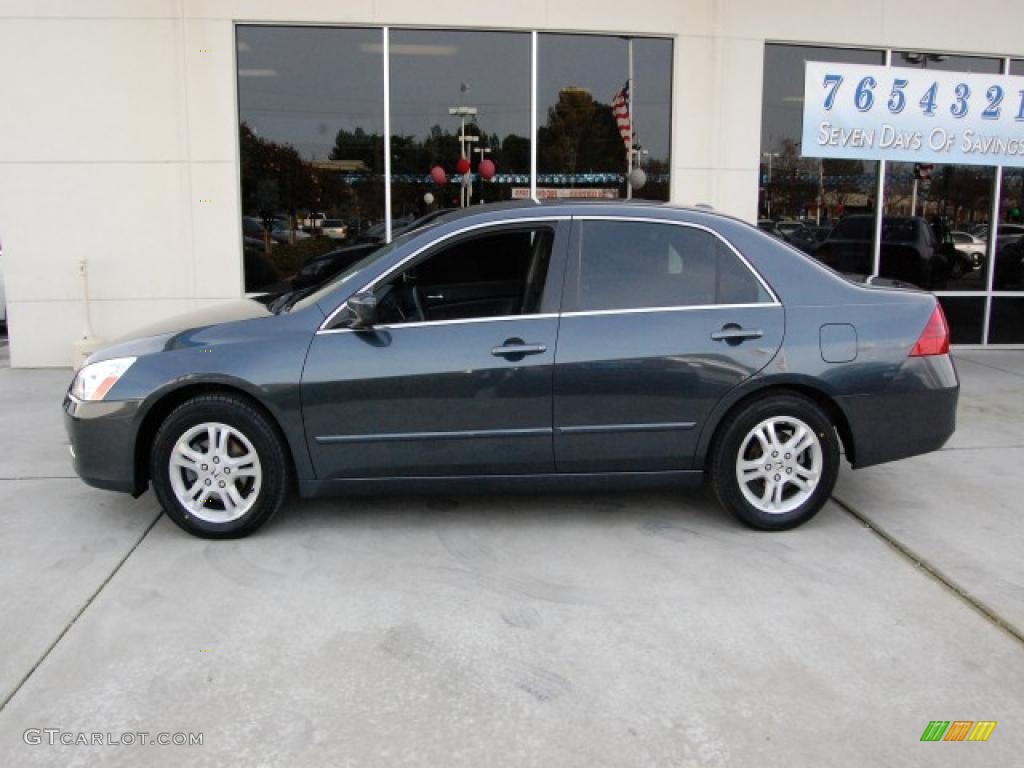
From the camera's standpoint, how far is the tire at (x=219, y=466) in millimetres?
4348

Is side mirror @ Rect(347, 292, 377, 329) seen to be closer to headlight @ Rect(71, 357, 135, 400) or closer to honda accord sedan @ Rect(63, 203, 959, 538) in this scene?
honda accord sedan @ Rect(63, 203, 959, 538)

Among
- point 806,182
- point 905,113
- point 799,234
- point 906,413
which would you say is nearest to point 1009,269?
point 905,113

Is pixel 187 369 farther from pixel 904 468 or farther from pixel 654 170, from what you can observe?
pixel 654 170

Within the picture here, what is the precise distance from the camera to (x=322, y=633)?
3557 millimetres

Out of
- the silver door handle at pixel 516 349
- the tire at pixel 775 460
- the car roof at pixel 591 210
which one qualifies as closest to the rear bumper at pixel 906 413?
the tire at pixel 775 460

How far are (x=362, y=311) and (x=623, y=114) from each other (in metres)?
6.19

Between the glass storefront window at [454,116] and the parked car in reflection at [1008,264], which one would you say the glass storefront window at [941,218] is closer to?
the parked car in reflection at [1008,264]

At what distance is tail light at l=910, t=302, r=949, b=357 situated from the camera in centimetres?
462

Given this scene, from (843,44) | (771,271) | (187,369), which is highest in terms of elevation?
(843,44)

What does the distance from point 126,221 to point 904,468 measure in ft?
24.5

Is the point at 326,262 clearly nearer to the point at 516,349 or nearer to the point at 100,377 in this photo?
the point at 100,377

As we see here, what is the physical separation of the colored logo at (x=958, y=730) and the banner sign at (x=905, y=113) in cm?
765

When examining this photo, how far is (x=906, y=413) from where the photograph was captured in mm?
→ 4629

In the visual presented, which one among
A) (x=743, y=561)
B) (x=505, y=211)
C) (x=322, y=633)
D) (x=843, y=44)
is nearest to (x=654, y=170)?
(x=843, y=44)
